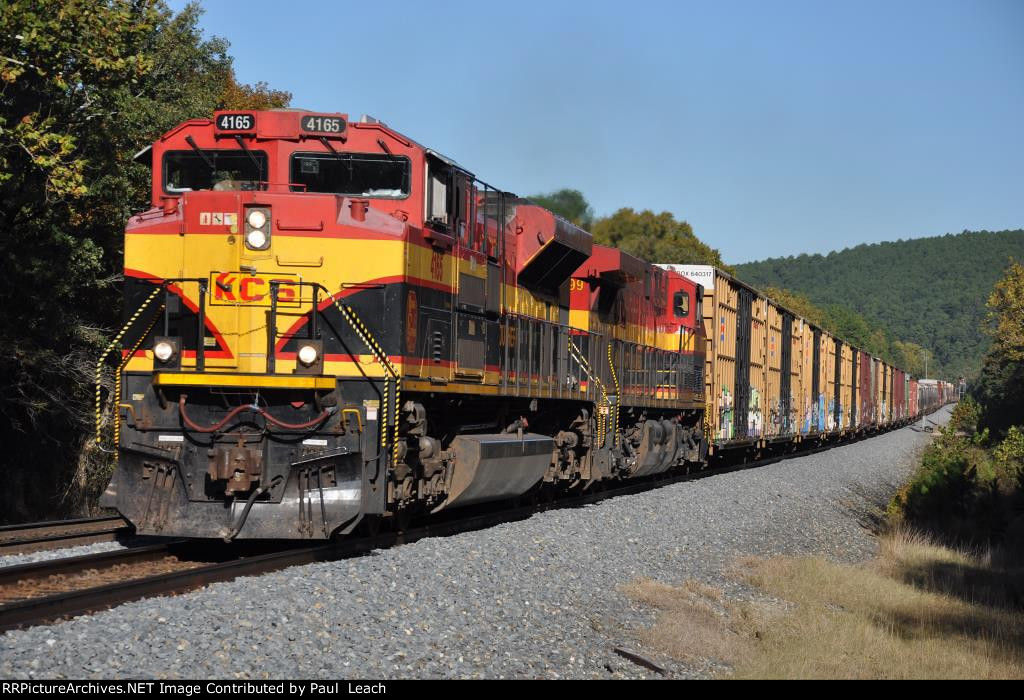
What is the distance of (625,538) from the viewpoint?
12078mm

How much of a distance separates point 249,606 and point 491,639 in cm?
164

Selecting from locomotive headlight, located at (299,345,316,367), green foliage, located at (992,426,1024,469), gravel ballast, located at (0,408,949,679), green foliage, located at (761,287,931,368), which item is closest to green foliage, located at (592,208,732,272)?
green foliage, located at (761,287,931,368)

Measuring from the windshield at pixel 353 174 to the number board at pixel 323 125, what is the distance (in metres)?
0.22

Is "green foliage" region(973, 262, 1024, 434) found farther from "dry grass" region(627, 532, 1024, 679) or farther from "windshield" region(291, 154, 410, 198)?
"windshield" region(291, 154, 410, 198)

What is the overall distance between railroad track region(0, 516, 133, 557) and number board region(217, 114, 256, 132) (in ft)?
14.3

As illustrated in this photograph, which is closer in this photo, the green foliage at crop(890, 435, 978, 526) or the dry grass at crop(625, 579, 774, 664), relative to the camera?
the dry grass at crop(625, 579, 774, 664)

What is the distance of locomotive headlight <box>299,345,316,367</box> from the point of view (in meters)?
9.16

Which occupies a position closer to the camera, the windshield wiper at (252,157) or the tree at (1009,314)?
the windshield wiper at (252,157)

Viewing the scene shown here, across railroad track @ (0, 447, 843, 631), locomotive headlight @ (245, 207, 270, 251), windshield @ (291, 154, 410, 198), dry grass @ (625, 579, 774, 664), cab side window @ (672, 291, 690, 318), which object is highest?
windshield @ (291, 154, 410, 198)

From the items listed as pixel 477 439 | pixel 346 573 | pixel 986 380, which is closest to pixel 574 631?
pixel 346 573

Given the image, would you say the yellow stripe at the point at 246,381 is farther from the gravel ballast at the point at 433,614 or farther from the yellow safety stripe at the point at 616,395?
the yellow safety stripe at the point at 616,395

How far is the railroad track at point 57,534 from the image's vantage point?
386 inches

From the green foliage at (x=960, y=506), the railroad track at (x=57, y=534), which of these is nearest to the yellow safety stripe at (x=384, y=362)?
the railroad track at (x=57, y=534)
